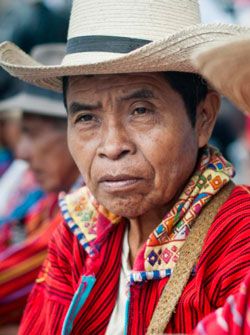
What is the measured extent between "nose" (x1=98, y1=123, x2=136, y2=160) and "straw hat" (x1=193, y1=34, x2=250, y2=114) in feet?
1.67

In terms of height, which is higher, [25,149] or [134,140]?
[134,140]

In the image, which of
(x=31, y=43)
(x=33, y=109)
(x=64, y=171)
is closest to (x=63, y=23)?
(x=31, y=43)

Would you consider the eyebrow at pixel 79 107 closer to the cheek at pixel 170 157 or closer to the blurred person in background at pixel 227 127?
the cheek at pixel 170 157

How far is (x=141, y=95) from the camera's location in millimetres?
2459

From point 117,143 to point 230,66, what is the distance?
0.70 metres

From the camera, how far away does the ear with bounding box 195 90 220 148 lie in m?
2.64

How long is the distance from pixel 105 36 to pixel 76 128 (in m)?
0.37

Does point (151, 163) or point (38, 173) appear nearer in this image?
point (151, 163)

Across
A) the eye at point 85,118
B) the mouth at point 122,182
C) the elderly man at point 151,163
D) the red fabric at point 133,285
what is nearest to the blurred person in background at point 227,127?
the red fabric at point 133,285

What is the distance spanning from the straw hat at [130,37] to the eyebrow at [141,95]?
3.8 inches

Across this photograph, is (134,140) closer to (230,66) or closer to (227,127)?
(230,66)

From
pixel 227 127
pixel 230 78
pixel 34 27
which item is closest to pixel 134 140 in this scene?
pixel 230 78

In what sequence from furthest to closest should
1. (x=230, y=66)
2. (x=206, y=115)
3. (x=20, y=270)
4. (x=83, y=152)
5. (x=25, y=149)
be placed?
(x=25, y=149)
(x=20, y=270)
(x=206, y=115)
(x=83, y=152)
(x=230, y=66)

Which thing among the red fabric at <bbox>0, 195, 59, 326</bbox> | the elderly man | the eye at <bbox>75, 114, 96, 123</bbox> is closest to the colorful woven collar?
the elderly man
